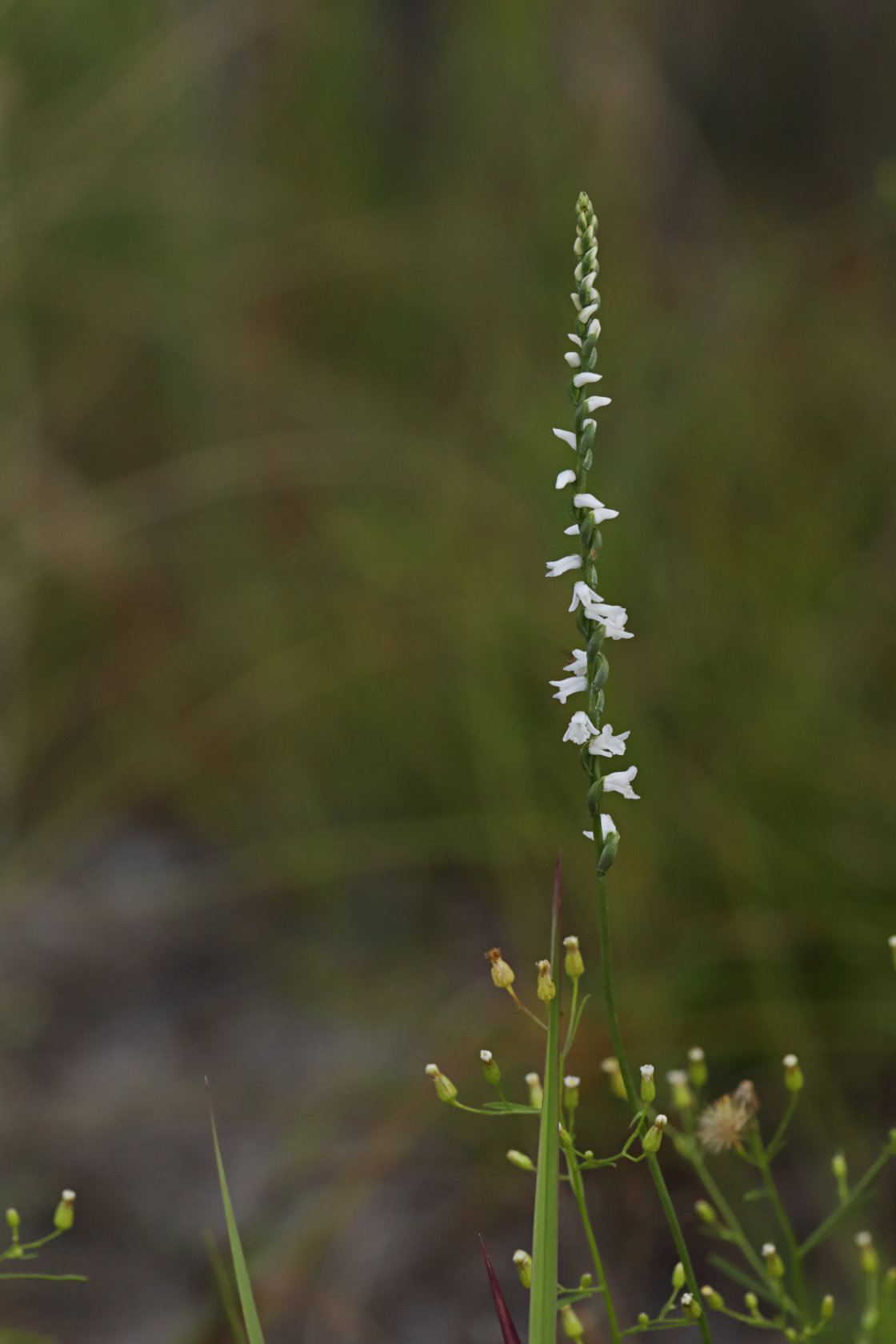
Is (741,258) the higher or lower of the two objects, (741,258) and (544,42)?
the lower

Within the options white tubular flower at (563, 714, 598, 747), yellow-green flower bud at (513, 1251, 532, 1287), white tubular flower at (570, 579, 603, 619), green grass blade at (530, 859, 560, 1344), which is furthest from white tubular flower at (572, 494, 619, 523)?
yellow-green flower bud at (513, 1251, 532, 1287)

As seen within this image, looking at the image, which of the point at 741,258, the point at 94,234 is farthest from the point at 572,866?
the point at 94,234

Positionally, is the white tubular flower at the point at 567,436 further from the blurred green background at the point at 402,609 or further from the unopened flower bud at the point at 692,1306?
the blurred green background at the point at 402,609

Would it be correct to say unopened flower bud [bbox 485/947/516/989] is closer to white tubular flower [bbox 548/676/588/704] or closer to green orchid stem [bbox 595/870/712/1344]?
green orchid stem [bbox 595/870/712/1344]

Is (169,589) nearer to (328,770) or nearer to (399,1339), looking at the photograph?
(328,770)

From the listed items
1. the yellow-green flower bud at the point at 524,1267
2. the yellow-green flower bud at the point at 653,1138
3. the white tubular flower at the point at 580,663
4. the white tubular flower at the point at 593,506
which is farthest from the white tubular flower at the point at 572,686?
the yellow-green flower bud at the point at 524,1267

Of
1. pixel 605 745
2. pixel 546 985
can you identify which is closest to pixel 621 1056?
pixel 546 985
